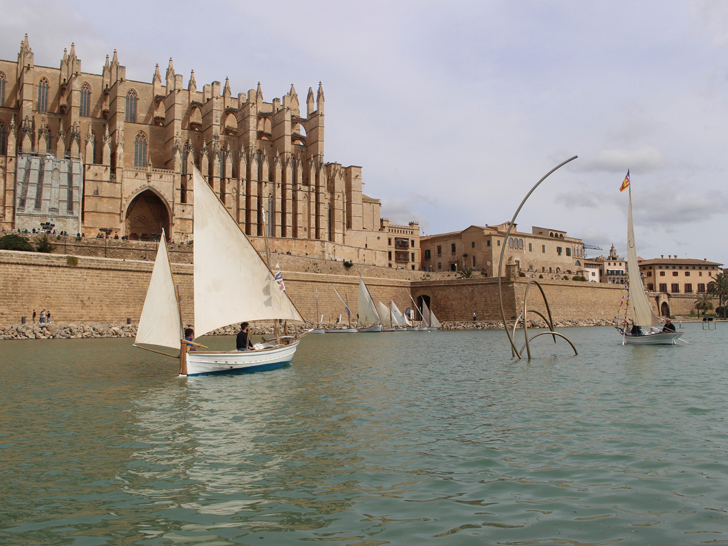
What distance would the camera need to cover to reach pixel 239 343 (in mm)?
18953

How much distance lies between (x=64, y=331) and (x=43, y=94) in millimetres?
35545

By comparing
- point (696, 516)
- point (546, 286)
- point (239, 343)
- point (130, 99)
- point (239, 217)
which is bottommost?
point (696, 516)

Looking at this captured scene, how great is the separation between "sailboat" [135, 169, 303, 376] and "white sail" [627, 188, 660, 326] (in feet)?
50.4

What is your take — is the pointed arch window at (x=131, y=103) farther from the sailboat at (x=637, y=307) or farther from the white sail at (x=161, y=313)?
the sailboat at (x=637, y=307)

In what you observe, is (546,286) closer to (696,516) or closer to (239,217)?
(239,217)

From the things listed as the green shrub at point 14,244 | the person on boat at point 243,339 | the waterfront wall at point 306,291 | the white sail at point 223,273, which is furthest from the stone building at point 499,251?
the white sail at point 223,273

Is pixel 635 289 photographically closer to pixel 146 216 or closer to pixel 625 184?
pixel 625 184

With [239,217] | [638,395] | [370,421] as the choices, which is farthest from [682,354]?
[239,217]

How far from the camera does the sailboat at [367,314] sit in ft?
158

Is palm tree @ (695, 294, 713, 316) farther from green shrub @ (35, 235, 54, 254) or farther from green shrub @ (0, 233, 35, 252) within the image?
green shrub @ (0, 233, 35, 252)

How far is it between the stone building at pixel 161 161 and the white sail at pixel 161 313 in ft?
103

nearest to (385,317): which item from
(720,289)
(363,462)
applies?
(363,462)

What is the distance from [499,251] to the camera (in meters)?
71.6

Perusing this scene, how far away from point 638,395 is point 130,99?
60.9m
